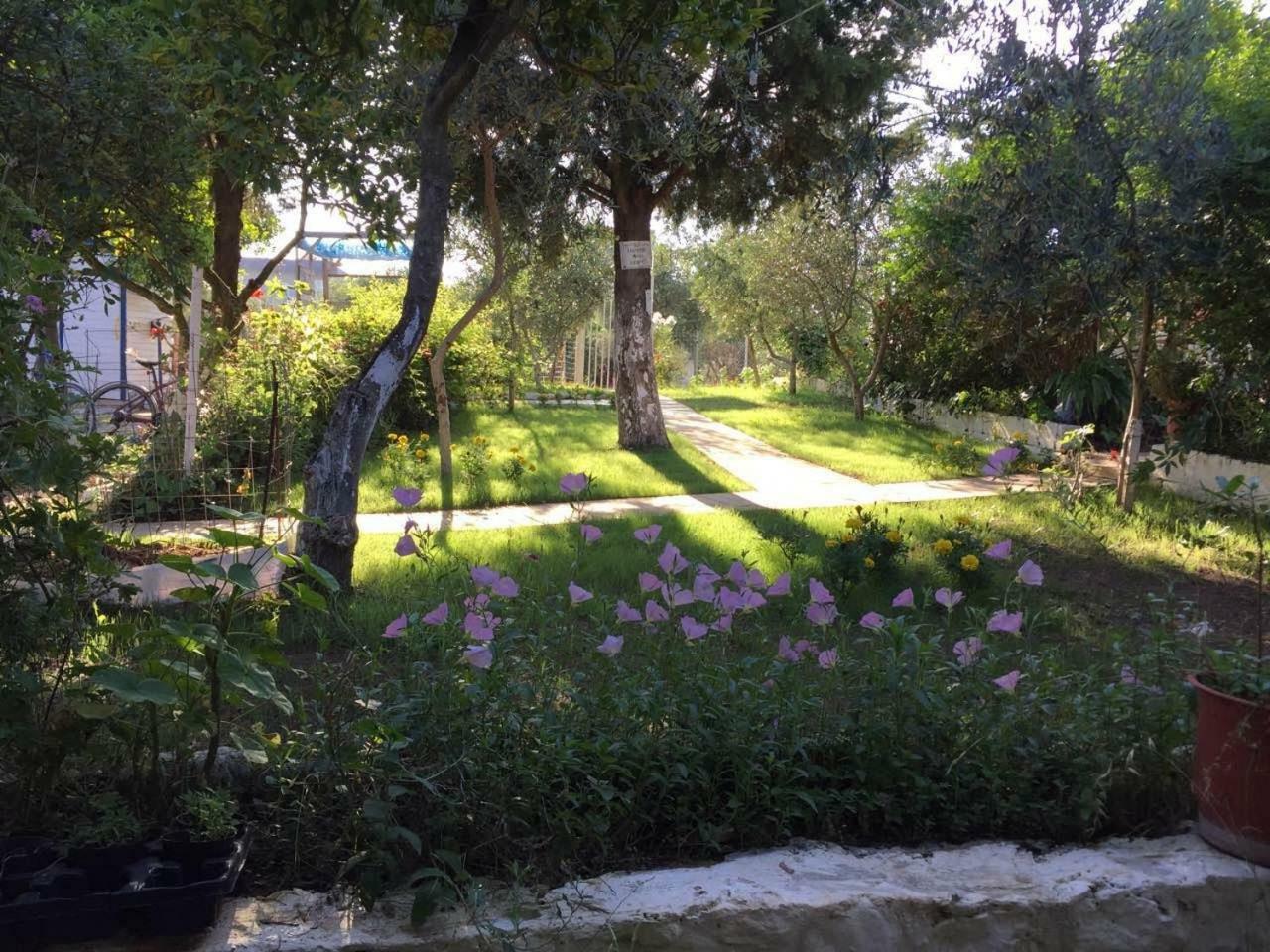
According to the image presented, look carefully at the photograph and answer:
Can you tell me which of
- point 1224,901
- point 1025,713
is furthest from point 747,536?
point 1224,901

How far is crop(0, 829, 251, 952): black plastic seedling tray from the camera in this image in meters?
2.18

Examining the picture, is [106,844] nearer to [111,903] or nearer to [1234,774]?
[111,903]

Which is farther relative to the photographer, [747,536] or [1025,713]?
[747,536]

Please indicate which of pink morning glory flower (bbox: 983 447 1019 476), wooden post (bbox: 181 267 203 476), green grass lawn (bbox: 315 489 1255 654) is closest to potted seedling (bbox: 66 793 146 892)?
green grass lawn (bbox: 315 489 1255 654)

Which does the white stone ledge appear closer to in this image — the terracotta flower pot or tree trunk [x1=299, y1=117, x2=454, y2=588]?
the terracotta flower pot

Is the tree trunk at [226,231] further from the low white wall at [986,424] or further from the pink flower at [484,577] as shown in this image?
the low white wall at [986,424]

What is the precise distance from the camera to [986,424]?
14.6 m

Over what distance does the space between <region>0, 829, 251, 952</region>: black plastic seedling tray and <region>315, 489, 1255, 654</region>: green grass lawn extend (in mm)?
2015

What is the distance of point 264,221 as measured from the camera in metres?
16.7

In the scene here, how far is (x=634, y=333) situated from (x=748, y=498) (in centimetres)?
325

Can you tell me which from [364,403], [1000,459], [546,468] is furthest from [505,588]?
[546,468]

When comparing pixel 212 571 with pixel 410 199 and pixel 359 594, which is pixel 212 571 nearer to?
pixel 359 594

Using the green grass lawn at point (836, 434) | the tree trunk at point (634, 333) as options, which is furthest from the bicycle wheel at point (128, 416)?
the green grass lawn at point (836, 434)

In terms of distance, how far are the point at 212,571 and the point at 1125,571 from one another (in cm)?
592
